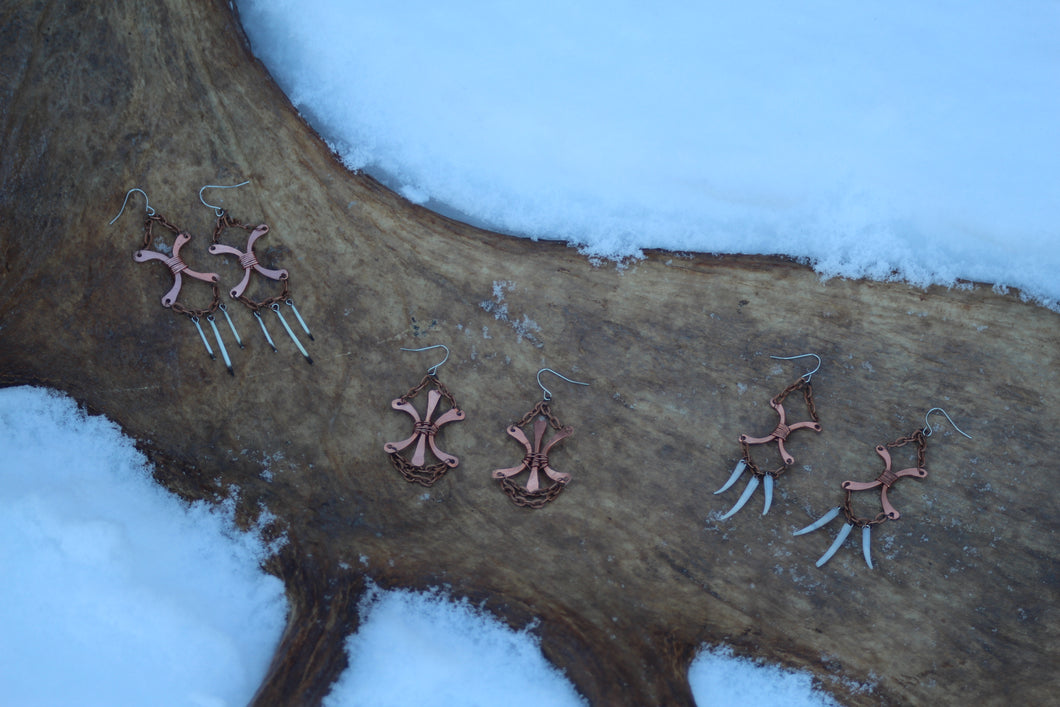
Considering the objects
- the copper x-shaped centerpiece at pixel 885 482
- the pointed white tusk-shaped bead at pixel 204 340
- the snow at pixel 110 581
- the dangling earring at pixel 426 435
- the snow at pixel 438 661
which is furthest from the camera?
the pointed white tusk-shaped bead at pixel 204 340

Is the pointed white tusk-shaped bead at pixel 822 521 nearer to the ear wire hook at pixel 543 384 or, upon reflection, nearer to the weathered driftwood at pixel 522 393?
the weathered driftwood at pixel 522 393

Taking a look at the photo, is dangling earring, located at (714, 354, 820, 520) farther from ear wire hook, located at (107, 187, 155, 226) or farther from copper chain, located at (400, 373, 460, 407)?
ear wire hook, located at (107, 187, 155, 226)

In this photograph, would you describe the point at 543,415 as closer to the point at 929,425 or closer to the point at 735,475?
the point at 735,475

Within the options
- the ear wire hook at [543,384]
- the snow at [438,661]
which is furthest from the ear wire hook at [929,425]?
the snow at [438,661]

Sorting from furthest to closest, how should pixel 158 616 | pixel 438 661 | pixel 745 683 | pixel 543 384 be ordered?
pixel 543 384 → pixel 745 683 → pixel 438 661 → pixel 158 616

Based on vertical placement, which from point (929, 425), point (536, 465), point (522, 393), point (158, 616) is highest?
point (929, 425)

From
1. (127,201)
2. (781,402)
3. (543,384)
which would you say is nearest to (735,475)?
(781,402)
